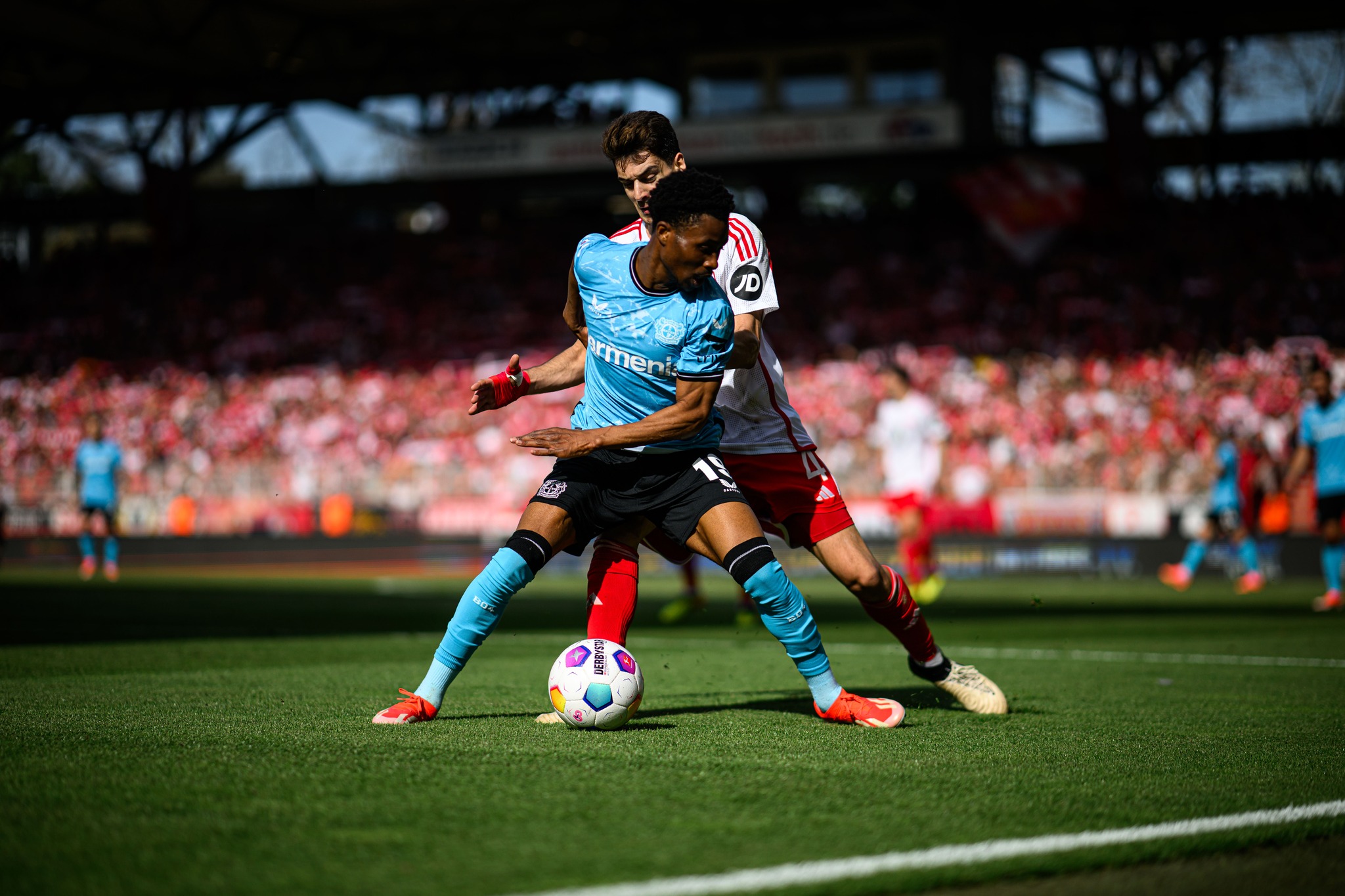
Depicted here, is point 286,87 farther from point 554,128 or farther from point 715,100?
point 715,100

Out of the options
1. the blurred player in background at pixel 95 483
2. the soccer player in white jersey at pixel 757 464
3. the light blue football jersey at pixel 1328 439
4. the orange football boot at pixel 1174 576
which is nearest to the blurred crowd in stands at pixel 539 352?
the orange football boot at pixel 1174 576

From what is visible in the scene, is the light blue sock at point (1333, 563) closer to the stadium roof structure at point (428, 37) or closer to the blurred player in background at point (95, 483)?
the stadium roof structure at point (428, 37)

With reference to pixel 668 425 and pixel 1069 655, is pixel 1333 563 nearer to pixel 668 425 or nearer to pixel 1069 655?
pixel 1069 655

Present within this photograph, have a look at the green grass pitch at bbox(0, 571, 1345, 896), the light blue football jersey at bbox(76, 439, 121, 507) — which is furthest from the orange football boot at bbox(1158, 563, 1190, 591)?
the light blue football jersey at bbox(76, 439, 121, 507)

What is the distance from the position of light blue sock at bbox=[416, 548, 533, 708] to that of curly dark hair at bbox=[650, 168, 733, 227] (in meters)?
1.33

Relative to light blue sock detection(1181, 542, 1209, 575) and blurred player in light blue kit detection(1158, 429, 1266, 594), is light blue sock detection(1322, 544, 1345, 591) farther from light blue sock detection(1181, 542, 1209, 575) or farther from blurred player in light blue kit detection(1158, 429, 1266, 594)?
light blue sock detection(1181, 542, 1209, 575)

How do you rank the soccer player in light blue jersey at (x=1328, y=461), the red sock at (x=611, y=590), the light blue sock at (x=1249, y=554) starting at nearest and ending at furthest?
the red sock at (x=611, y=590) < the soccer player in light blue jersey at (x=1328, y=461) < the light blue sock at (x=1249, y=554)

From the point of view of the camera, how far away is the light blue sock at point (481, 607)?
4562 millimetres

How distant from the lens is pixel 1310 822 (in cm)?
328

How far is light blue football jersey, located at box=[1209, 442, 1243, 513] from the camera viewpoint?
1612 centimetres

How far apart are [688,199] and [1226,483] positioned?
14103 mm

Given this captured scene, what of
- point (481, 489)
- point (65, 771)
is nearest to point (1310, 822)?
point (65, 771)

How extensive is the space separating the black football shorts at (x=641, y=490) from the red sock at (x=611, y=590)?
11.0 inches

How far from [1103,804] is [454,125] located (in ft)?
97.7
